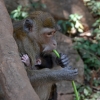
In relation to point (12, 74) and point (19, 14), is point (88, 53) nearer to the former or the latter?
point (19, 14)

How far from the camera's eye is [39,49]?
5.07m

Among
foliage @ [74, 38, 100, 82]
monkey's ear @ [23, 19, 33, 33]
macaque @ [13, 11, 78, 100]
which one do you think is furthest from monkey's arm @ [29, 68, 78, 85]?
foliage @ [74, 38, 100, 82]

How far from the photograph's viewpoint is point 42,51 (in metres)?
5.11

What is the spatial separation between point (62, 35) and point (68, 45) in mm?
387

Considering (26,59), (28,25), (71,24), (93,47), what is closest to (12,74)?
(26,59)

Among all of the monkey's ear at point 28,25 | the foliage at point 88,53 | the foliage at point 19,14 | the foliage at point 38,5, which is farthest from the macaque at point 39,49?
the foliage at point 38,5

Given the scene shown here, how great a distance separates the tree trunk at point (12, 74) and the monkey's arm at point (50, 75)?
4.84 feet

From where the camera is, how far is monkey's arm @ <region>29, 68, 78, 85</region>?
4.83m

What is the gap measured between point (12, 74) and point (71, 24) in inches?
245

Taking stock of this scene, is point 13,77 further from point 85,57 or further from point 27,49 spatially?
point 85,57

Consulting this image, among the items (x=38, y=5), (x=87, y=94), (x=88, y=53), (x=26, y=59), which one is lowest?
(x=87, y=94)

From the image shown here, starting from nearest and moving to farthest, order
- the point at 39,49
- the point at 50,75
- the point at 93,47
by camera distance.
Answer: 1. the point at 50,75
2. the point at 39,49
3. the point at 93,47

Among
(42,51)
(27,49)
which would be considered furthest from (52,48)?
(27,49)

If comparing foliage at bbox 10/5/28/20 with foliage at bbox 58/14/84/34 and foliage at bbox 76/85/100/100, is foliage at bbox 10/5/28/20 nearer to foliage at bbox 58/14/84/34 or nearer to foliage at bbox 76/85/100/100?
foliage at bbox 58/14/84/34
